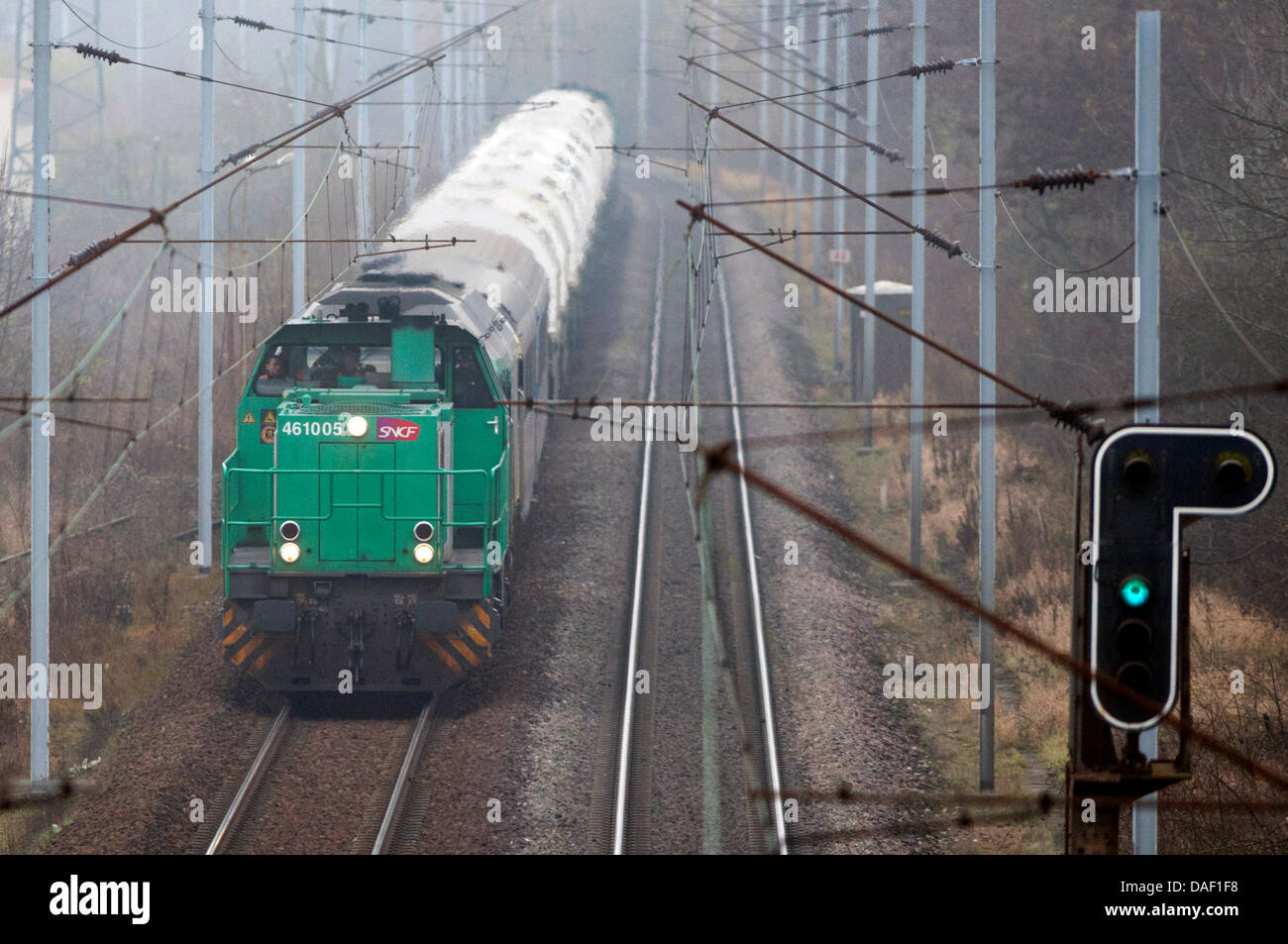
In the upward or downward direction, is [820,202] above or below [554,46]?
below

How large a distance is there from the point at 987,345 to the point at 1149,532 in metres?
7.44

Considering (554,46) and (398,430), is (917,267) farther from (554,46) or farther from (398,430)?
(554,46)

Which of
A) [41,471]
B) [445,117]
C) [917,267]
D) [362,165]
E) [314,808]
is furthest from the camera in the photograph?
[445,117]

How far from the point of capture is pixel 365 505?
14164mm

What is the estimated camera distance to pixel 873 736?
48.2 ft

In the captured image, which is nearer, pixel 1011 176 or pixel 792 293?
pixel 1011 176

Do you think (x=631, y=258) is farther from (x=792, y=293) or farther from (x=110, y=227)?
(x=110, y=227)

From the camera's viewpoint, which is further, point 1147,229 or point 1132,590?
point 1147,229

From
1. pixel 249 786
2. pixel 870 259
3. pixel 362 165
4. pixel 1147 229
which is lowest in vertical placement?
pixel 249 786

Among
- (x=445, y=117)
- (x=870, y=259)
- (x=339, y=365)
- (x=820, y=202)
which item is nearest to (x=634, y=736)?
(x=339, y=365)

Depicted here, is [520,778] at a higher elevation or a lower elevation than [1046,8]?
Result: lower

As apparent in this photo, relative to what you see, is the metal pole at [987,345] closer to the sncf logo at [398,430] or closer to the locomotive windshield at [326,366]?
the sncf logo at [398,430]

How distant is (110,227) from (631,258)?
54.5ft
